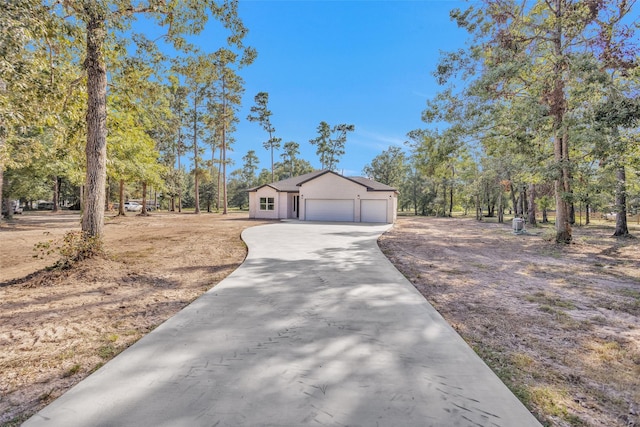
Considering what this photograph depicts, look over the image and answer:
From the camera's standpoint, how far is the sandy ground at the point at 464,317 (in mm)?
2371

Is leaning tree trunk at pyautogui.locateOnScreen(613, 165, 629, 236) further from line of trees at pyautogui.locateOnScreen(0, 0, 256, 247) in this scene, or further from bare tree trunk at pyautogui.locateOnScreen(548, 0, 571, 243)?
line of trees at pyautogui.locateOnScreen(0, 0, 256, 247)

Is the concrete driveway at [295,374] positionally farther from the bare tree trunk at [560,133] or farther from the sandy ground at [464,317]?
the bare tree trunk at [560,133]

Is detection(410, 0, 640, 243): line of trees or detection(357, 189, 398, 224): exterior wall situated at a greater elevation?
detection(410, 0, 640, 243): line of trees

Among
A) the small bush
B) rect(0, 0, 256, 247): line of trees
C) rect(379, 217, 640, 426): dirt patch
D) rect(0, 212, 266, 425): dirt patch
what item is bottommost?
rect(379, 217, 640, 426): dirt patch

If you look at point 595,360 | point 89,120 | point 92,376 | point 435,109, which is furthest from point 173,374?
point 435,109

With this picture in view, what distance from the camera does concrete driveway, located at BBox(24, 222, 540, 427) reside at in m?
1.97

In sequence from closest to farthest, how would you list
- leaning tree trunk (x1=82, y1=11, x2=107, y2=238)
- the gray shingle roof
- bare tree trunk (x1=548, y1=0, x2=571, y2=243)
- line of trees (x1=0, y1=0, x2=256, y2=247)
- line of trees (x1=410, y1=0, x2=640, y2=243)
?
line of trees (x1=0, y1=0, x2=256, y2=247) < leaning tree trunk (x1=82, y1=11, x2=107, y2=238) < line of trees (x1=410, y1=0, x2=640, y2=243) < bare tree trunk (x1=548, y1=0, x2=571, y2=243) < the gray shingle roof

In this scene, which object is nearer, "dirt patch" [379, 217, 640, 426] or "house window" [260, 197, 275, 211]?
"dirt patch" [379, 217, 640, 426]

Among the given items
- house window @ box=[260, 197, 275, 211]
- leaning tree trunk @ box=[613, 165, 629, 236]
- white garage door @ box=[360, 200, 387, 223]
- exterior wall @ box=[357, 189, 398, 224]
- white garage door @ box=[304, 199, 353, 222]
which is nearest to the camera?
leaning tree trunk @ box=[613, 165, 629, 236]

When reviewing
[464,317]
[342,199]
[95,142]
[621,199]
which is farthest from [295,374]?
[342,199]

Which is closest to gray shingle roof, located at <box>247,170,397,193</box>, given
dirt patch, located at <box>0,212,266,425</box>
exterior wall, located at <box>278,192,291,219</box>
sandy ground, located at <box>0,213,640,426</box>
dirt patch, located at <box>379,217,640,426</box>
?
exterior wall, located at <box>278,192,291,219</box>

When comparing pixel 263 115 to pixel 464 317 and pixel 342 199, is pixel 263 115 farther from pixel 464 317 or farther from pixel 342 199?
pixel 464 317

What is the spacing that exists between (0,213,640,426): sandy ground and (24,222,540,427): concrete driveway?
0.33 metres

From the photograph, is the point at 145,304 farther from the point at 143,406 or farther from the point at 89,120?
the point at 89,120
